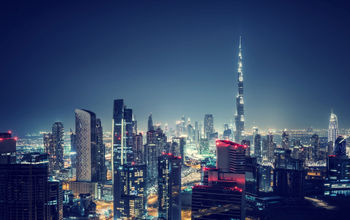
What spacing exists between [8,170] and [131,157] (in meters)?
15.2

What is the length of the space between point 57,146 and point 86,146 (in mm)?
3078

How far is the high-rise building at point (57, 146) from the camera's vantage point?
91.5 feet

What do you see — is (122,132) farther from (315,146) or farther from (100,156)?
(315,146)

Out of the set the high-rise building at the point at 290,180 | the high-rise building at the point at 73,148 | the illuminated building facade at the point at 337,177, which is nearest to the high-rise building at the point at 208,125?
the high-rise building at the point at 73,148

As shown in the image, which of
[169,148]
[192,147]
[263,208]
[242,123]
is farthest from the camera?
[192,147]

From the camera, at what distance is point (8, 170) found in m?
12.9

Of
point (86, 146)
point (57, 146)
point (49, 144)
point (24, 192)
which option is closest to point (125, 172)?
point (86, 146)

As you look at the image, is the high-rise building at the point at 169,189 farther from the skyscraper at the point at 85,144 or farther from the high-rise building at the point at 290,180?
the skyscraper at the point at 85,144

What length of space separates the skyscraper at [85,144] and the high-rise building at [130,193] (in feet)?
18.0

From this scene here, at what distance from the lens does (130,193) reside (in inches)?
789

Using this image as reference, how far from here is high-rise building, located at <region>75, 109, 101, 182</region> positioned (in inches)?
1022

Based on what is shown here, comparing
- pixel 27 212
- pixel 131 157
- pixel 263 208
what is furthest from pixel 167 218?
pixel 131 157

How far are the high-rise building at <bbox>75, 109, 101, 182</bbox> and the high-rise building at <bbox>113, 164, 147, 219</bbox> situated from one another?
5220 mm

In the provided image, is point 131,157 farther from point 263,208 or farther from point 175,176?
point 263,208
